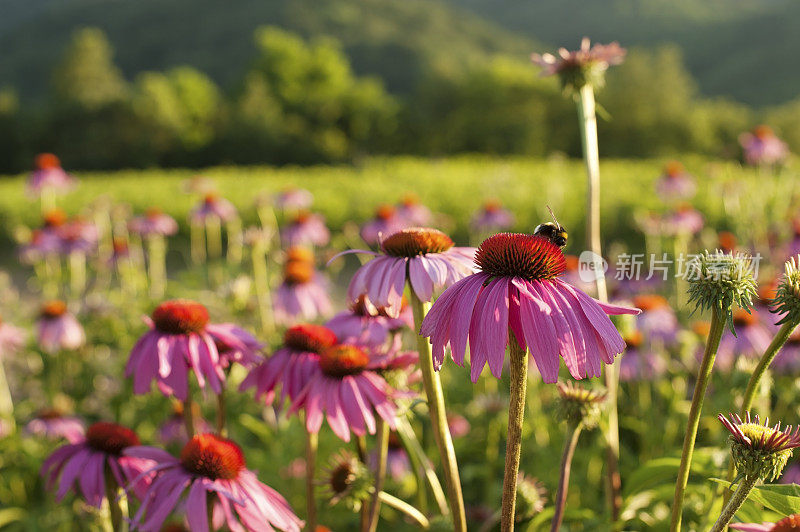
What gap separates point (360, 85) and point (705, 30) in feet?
126

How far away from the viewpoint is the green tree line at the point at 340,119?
85.3ft

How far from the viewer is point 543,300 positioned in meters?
0.75

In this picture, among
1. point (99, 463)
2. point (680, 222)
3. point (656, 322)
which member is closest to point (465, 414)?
point (656, 322)

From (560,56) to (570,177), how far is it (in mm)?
11799

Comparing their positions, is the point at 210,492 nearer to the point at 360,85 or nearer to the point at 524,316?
the point at 524,316

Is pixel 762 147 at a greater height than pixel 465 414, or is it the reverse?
pixel 762 147

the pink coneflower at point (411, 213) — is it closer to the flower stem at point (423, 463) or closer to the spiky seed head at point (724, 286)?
the flower stem at point (423, 463)

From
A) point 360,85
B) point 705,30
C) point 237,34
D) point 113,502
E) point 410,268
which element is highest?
point 237,34

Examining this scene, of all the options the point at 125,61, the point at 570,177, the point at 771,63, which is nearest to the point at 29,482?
the point at 570,177

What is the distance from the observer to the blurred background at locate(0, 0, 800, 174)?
26.3m

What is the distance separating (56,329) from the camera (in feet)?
9.56

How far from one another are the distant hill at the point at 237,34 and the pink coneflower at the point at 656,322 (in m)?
59.0

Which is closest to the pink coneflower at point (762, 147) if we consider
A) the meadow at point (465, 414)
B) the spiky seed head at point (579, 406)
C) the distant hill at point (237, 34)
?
the meadow at point (465, 414)

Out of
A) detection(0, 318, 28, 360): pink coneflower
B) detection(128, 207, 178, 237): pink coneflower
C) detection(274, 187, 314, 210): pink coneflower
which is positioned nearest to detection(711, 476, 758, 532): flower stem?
detection(0, 318, 28, 360): pink coneflower
